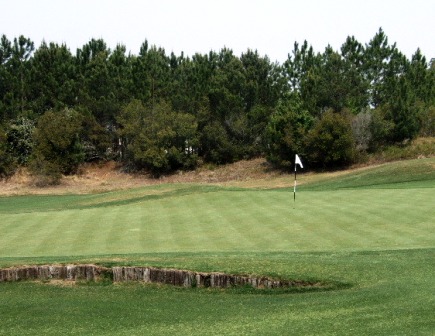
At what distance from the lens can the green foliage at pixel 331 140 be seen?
1762 inches

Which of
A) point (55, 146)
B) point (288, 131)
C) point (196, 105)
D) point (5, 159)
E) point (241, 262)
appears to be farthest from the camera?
point (196, 105)

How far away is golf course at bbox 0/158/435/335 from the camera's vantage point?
7.80 m

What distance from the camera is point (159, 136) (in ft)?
172

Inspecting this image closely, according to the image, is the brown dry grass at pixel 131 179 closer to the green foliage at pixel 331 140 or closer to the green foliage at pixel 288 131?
the green foliage at pixel 288 131

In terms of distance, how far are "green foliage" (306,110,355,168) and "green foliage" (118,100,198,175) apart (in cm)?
1243

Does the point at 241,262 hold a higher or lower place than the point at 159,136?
lower

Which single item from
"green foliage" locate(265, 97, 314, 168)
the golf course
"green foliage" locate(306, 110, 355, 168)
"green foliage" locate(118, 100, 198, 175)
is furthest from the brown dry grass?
the golf course

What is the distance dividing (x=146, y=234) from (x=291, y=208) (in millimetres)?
5659

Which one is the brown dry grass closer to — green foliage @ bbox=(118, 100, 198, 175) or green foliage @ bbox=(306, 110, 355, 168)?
green foliage @ bbox=(118, 100, 198, 175)

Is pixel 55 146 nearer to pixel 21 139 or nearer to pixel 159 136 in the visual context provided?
pixel 21 139

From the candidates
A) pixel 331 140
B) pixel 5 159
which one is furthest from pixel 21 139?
pixel 331 140

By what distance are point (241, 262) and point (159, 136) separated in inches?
1651

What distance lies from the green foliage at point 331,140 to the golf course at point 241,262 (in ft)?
74.1

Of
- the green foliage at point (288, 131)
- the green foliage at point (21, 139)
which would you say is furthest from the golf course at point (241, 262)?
the green foliage at point (21, 139)
